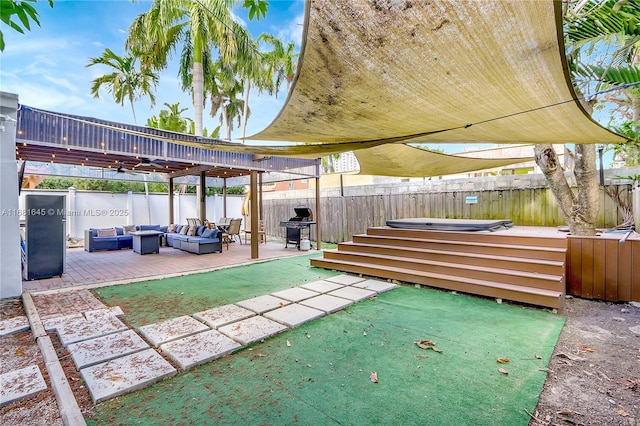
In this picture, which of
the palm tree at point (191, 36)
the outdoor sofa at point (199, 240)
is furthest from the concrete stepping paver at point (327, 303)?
the palm tree at point (191, 36)

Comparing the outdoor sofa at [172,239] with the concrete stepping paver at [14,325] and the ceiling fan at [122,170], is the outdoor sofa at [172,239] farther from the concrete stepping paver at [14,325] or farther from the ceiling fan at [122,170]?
the concrete stepping paver at [14,325]

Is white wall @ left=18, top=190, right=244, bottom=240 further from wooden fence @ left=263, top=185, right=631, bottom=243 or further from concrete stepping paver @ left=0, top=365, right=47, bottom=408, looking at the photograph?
concrete stepping paver @ left=0, top=365, right=47, bottom=408

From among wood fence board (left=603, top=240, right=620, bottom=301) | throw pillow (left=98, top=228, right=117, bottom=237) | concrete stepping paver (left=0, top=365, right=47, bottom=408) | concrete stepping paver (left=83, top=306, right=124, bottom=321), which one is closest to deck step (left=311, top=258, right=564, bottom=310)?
wood fence board (left=603, top=240, right=620, bottom=301)

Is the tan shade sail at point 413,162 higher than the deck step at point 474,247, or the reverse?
the tan shade sail at point 413,162

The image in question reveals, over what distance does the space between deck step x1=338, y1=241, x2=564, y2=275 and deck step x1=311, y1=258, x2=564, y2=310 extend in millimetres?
425

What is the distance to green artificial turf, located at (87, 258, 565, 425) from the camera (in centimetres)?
193

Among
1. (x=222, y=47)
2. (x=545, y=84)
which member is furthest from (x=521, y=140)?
(x=222, y=47)

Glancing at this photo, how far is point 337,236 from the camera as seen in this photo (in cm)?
1099

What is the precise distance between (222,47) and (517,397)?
13.3 metres

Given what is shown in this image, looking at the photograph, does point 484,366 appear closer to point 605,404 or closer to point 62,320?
point 605,404

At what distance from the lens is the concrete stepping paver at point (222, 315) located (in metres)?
3.43

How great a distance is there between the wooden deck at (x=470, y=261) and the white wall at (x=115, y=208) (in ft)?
33.0

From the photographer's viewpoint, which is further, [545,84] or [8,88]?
[8,88]

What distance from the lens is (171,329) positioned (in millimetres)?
3254
